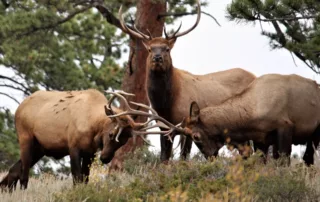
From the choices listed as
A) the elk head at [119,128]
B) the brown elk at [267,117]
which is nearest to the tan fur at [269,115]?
the brown elk at [267,117]

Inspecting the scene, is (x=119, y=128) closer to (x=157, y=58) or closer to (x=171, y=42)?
(x=157, y=58)

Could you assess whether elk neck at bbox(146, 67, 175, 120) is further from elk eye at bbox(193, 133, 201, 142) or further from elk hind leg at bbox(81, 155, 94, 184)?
elk hind leg at bbox(81, 155, 94, 184)

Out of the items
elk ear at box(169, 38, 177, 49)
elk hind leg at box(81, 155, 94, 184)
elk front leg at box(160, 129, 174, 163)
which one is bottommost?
elk hind leg at box(81, 155, 94, 184)

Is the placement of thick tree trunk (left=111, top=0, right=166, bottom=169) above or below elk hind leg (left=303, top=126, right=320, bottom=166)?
above

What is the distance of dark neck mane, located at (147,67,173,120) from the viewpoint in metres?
13.8

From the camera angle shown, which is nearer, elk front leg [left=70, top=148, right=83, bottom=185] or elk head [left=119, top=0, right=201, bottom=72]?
elk front leg [left=70, top=148, right=83, bottom=185]

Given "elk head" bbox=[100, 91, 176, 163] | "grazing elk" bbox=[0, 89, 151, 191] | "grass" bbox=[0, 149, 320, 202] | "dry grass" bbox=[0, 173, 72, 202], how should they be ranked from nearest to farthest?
"grass" bbox=[0, 149, 320, 202]
"dry grass" bbox=[0, 173, 72, 202]
"elk head" bbox=[100, 91, 176, 163]
"grazing elk" bbox=[0, 89, 151, 191]

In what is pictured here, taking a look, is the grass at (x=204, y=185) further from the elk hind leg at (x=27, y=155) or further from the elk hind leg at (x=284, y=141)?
the elk hind leg at (x=27, y=155)

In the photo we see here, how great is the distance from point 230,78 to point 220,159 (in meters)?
3.65

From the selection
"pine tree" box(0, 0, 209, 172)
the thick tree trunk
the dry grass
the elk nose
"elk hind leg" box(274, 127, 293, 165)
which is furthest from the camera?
"pine tree" box(0, 0, 209, 172)

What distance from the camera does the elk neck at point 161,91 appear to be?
13750 mm

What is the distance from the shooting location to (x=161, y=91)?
13.8 metres

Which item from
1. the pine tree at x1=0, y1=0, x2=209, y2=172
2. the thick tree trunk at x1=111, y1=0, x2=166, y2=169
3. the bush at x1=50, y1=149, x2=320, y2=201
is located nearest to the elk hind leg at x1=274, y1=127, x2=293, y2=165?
the bush at x1=50, y1=149, x2=320, y2=201

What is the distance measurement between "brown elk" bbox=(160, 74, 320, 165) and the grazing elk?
3.35 feet
